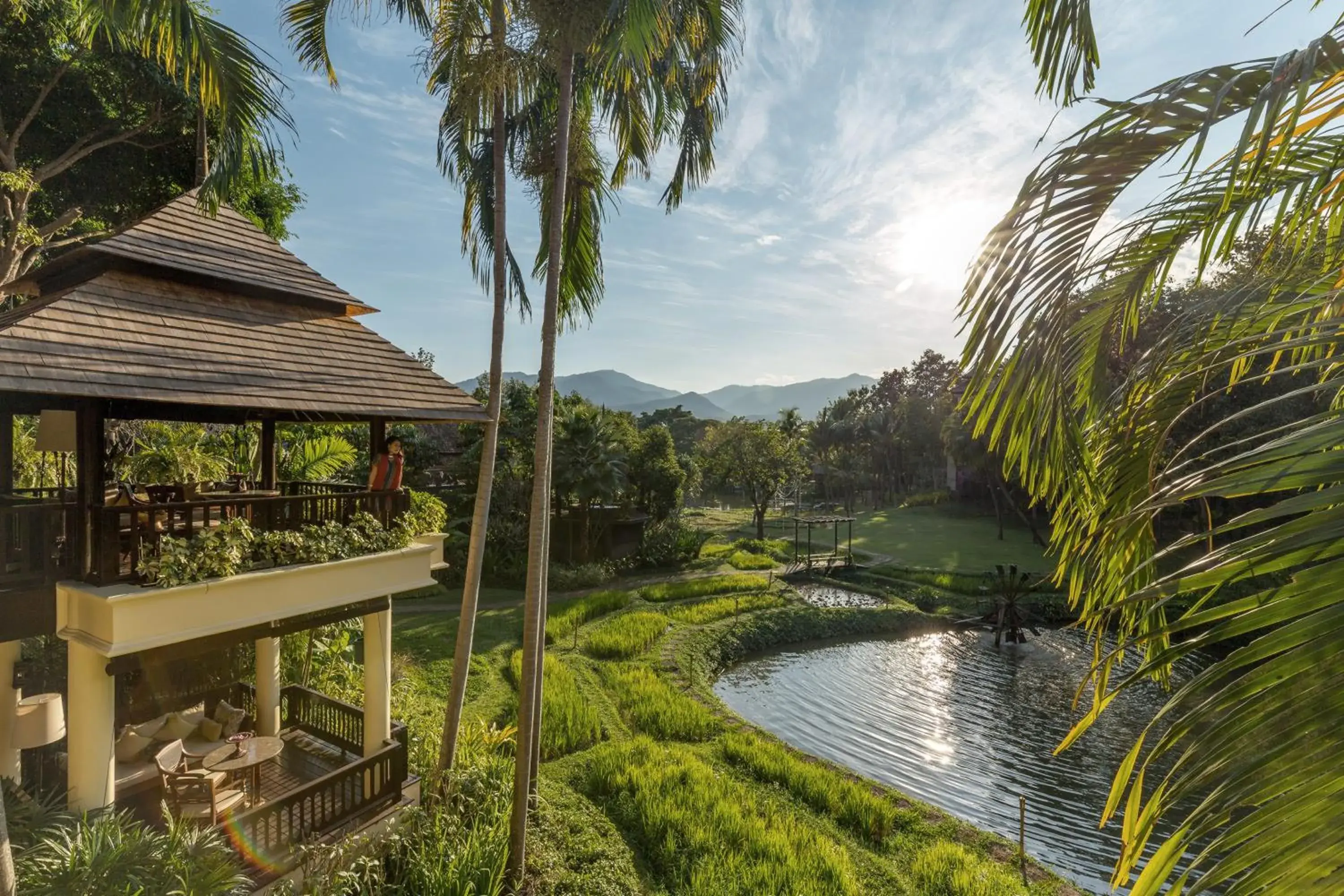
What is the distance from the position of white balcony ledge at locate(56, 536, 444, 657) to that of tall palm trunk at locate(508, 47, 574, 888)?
1.65m

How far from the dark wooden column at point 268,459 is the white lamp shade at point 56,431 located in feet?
7.75

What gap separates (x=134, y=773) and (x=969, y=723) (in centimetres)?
1470

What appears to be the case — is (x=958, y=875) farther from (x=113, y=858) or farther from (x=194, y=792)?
(x=194, y=792)

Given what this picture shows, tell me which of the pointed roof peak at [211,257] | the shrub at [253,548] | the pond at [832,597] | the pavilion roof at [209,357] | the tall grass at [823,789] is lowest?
the pond at [832,597]

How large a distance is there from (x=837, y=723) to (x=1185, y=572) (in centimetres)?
1380

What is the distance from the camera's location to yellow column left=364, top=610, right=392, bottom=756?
7.36 metres

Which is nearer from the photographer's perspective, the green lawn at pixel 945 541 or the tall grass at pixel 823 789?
the tall grass at pixel 823 789

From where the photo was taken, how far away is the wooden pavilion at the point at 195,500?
16.8 feet

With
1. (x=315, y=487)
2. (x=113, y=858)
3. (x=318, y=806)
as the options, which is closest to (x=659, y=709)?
(x=318, y=806)

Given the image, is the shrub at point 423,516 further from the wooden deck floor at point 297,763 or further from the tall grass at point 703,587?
the tall grass at point 703,587

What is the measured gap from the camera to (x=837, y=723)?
13.7 m

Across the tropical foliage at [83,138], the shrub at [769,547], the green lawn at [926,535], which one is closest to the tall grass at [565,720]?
the tropical foliage at [83,138]

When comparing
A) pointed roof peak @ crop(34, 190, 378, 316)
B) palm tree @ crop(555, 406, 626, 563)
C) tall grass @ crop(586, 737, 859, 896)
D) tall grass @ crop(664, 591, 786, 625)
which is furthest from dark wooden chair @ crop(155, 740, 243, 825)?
palm tree @ crop(555, 406, 626, 563)

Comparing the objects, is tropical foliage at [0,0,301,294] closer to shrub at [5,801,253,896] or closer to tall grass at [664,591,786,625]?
shrub at [5,801,253,896]
